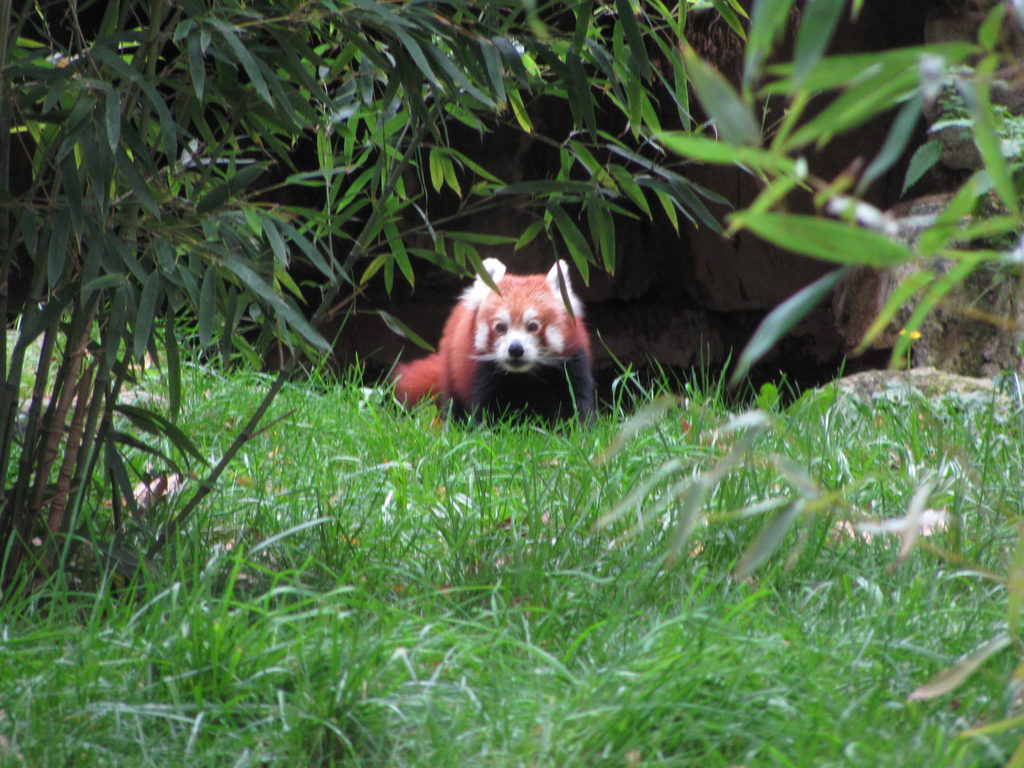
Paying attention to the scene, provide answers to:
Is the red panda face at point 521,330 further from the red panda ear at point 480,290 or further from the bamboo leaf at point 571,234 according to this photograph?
the bamboo leaf at point 571,234

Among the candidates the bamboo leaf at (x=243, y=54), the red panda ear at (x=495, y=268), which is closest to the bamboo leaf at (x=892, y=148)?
the bamboo leaf at (x=243, y=54)

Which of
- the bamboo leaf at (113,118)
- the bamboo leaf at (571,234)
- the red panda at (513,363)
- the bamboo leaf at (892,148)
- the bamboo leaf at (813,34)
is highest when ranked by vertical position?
the bamboo leaf at (113,118)

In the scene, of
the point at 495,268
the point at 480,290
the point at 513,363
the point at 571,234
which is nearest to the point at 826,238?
the point at 571,234

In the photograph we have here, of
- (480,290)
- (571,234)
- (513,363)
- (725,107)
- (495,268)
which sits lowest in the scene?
(513,363)

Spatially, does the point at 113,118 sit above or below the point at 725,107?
above

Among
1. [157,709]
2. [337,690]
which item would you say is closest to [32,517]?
[157,709]

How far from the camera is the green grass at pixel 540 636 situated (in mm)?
1344

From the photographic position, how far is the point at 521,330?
5.13 metres

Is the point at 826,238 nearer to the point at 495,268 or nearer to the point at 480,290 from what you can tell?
the point at 495,268

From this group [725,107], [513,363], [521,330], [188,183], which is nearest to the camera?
[725,107]

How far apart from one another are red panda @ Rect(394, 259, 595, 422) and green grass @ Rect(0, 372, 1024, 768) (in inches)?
96.8

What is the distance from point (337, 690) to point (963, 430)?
Answer: 2147 mm

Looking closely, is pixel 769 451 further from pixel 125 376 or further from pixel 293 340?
pixel 125 376

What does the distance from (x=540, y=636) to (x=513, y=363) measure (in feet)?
10.9
